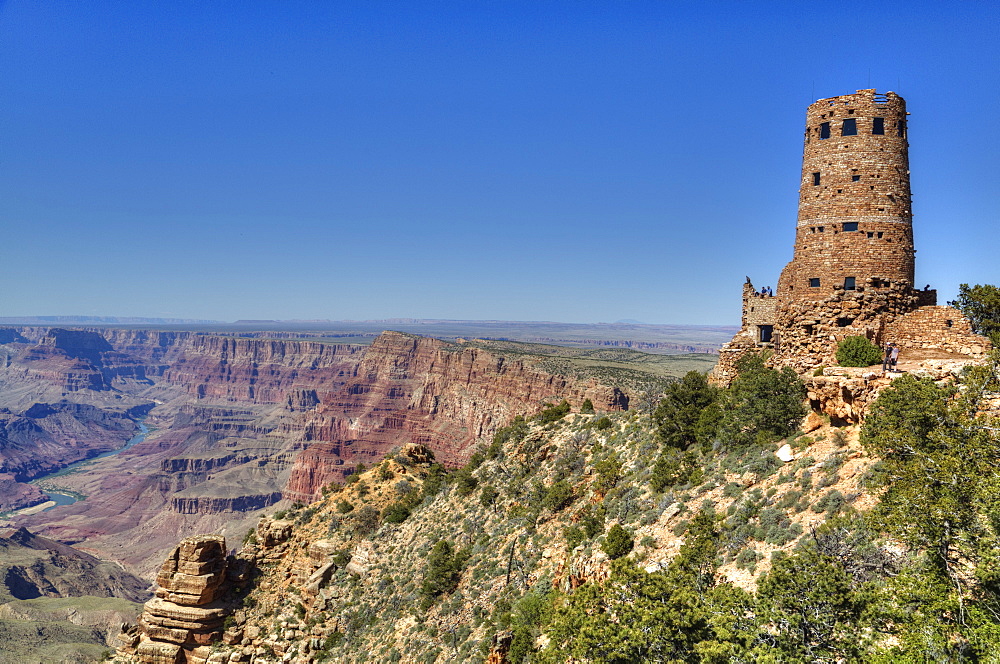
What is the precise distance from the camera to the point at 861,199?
23.7 m

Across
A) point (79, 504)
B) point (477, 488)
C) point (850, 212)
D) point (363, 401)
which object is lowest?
point (79, 504)

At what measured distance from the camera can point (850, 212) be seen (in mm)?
23875

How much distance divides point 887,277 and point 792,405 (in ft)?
23.8

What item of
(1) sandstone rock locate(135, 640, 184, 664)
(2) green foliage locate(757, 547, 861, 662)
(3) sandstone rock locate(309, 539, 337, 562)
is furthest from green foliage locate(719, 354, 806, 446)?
(1) sandstone rock locate(135, 640, 184, 664)

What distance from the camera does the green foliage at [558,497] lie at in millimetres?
28406

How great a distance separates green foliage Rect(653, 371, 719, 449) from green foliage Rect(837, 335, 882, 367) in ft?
20.2

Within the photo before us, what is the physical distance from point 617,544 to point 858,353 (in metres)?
12.9

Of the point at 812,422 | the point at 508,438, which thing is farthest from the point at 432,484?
the point at 812,422

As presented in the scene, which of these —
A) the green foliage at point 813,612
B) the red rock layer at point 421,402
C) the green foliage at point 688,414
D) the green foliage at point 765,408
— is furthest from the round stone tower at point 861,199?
the red rock layer at point 421,402

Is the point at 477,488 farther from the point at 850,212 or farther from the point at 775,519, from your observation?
the point at 850,212

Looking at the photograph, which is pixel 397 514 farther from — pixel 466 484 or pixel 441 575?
pixel 441 575

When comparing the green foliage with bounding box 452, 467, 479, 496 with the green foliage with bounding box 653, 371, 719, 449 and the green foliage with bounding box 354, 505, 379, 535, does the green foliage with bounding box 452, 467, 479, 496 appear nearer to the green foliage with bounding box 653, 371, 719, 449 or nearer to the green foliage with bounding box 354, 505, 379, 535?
the green foliage with bounding box 354, 505, 379, 535

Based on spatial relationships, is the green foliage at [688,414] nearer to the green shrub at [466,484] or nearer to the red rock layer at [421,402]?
the green shrub at [466,484]

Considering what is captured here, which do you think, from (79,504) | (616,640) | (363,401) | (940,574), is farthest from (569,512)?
(79,504)
